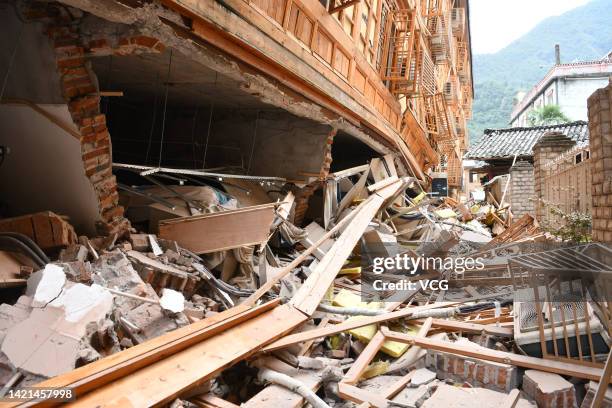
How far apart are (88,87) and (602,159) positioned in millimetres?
5957

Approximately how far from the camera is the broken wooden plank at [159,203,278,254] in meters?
5.07

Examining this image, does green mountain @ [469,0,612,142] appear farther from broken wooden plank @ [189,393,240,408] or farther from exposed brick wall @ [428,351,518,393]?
broken wooden plank @ [189,393,240,408]

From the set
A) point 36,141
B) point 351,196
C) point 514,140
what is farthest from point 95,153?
point 514,140

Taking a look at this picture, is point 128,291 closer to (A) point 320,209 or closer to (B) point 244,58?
(B) point 244,58

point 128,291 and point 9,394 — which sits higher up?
point 128,291

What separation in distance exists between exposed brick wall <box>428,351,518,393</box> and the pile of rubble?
0.01m

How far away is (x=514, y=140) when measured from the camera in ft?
62.6

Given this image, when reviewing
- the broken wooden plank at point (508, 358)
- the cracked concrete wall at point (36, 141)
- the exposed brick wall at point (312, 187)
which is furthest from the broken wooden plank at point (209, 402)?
the exposed brick wall at point (312, 187)

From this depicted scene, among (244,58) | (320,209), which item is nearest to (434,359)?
(244,58)

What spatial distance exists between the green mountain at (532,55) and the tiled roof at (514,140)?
1973 inches

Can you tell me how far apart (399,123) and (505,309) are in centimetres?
728

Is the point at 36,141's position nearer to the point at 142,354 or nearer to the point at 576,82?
the point at 142,354

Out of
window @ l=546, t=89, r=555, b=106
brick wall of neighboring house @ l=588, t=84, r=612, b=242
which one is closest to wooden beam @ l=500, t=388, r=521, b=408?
brick wall of neighboring house @ l=588, t=84, r=612, b=242

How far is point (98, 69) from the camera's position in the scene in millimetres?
5668
